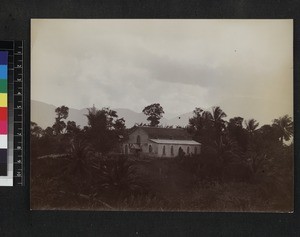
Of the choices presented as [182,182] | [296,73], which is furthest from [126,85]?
[296,73]

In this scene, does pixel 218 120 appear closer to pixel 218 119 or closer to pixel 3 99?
pixel 218 119

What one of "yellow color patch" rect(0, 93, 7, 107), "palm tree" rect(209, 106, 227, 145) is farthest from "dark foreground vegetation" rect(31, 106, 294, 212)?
"yellow color patch" rect(0, 93, 7, 107)

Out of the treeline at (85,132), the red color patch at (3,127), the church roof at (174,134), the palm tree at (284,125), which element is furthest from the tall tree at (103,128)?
the palm tree at (284,125)

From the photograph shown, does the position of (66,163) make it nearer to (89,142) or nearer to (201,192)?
(89,142)

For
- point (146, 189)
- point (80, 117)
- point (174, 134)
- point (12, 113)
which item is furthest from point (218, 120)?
point (12, 113)

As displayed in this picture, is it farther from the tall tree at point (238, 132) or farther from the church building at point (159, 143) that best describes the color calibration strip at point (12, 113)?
the tall tree at point (238, 132)

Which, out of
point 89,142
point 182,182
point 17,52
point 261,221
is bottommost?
point 261,221
